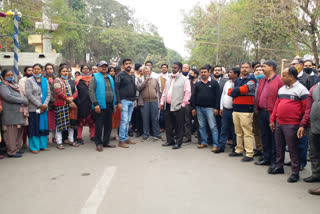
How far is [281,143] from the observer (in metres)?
5.17

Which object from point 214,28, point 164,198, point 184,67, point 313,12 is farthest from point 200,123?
point 214,28

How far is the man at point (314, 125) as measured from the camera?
15.0ft

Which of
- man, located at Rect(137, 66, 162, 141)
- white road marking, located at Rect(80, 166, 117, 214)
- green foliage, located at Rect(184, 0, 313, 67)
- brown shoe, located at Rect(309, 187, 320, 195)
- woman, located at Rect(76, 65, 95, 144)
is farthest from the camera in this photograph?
green foliage, located at Rect(184, 0, 313, 67)

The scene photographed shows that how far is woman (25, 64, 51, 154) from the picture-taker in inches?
264

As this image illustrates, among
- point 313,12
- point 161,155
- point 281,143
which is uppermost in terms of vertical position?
point 313,12

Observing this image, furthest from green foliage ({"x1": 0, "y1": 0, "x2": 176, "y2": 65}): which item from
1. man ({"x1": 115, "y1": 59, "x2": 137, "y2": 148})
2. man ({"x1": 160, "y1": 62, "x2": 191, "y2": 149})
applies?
man ({"x1": 160, "y1": 62, "x2": 191, "y2": 149})

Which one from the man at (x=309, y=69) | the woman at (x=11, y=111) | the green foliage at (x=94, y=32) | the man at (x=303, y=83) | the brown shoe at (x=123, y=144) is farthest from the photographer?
the green foliage at (x=94, y=32)

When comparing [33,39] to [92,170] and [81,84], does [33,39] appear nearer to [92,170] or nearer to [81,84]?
[81,84]

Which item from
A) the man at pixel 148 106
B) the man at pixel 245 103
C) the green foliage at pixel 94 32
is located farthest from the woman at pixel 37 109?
the green foliage at pixel 94 32

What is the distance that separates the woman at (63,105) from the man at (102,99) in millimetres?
791

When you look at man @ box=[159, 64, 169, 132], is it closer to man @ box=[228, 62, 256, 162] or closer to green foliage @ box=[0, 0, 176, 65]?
man @ box=[228, 62, 256, 162]

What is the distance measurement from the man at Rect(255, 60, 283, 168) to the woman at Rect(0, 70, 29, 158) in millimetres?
4997

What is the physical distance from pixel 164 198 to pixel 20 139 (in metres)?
4.20

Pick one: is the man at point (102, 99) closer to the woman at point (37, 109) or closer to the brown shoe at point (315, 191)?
the woman at point (37, 109)
